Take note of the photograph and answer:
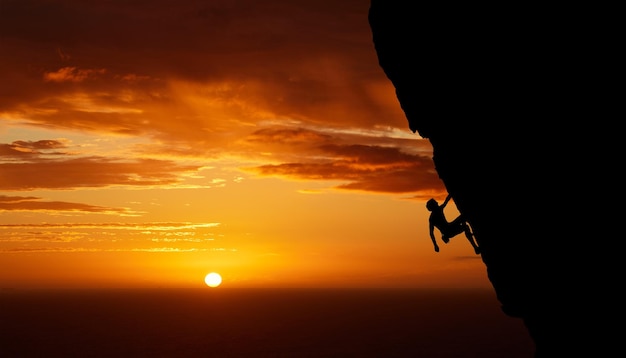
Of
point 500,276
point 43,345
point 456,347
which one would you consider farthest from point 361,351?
point 500,276

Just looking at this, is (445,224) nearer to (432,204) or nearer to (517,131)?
(432,204)

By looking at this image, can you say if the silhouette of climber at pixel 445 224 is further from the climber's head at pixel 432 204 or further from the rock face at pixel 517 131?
the rock face at pixel 517 131

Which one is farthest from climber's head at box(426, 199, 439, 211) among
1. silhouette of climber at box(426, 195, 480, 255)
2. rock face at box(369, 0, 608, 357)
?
rock face at box(369, 0, 608, 357)

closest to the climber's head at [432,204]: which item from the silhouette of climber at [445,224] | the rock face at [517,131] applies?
the silhouette of climber at [445,224]

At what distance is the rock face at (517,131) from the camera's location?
7.50 m

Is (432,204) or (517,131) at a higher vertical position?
(432,204)

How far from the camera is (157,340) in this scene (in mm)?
181500

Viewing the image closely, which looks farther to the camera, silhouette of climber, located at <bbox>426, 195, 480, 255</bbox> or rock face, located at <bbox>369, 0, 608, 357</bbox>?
silhouette of climber, located at <bbox>426, 195, 480, 255</bbox>

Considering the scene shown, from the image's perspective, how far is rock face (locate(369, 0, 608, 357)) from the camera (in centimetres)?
750

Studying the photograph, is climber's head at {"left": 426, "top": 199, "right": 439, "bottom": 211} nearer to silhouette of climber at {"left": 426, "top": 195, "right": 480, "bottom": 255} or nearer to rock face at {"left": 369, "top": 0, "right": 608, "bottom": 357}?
silhouette of climber at {"left": 426, "top": 195, "right": 480, "bottom": 255}

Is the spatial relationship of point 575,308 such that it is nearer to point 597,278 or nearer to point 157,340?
point 597,278

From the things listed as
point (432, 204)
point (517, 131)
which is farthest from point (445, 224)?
point (517, 131)

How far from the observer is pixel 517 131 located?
27.5ft

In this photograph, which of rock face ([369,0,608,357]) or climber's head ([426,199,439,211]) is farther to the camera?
climber's head ([426,199,439,211])
